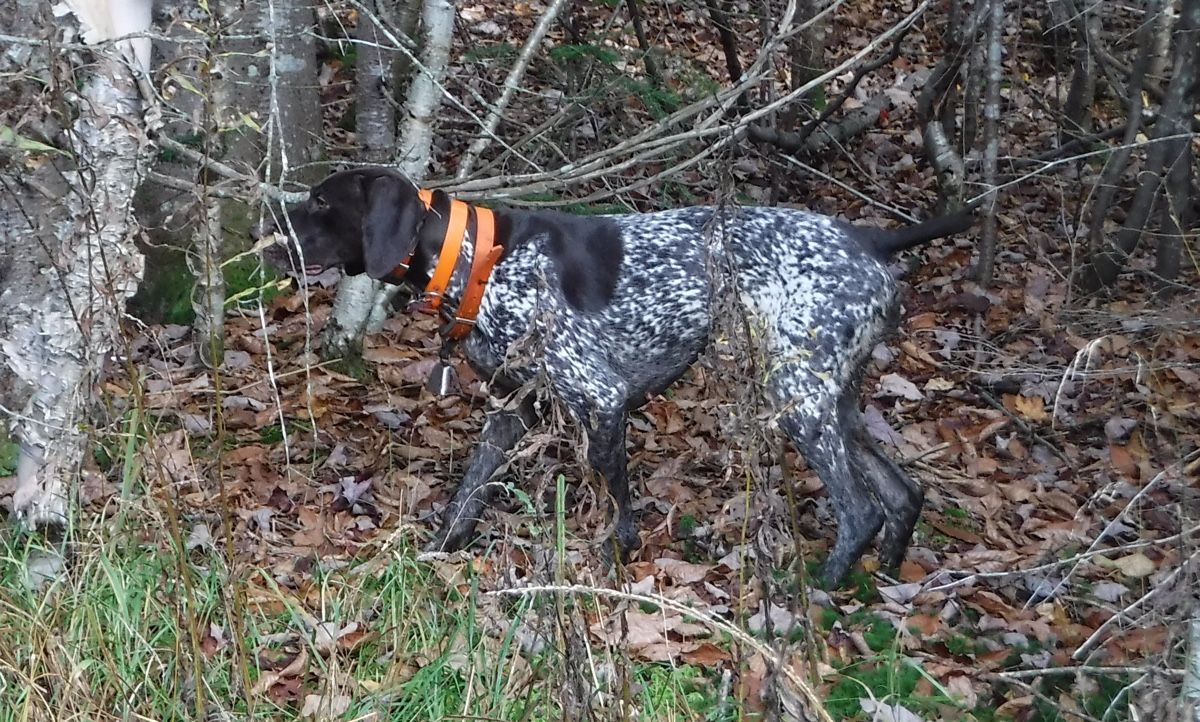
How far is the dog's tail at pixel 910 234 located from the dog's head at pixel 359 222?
1.79 meters

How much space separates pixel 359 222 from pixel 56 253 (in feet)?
5.01

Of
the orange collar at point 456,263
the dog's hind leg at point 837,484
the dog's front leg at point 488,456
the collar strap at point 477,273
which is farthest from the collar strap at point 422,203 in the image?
the dog's hind leg at point 837,484

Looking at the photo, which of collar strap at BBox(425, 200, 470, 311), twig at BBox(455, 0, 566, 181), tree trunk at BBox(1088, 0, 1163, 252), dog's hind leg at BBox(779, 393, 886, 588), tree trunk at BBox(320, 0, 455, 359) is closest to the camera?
collar strap at BBox(425, 200, 470, 311)

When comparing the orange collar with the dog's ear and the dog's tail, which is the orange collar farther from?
the dog's tail

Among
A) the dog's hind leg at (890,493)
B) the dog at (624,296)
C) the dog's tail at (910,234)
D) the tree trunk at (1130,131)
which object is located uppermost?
the tree trunk at (1130,131)

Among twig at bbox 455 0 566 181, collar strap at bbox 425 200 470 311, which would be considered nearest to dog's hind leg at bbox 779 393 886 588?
collar strap at bbox 425 200 470 311

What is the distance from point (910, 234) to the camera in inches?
199

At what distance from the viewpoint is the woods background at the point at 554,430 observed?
9.43 ft

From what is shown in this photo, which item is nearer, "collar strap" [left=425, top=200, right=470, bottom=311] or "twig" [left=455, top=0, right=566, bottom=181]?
"collar strap" [left=425, top=200, right=470, bottom=311]

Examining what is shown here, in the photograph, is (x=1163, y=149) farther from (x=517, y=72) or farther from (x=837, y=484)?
(x=517, y=72)

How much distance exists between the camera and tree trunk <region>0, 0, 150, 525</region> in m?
3.25

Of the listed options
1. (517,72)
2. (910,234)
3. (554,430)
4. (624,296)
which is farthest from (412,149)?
(554,430)

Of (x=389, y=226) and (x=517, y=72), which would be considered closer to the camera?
(x=389, y=226)

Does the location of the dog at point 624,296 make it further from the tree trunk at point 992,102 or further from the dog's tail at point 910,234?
the tree trunk at point 992,102
